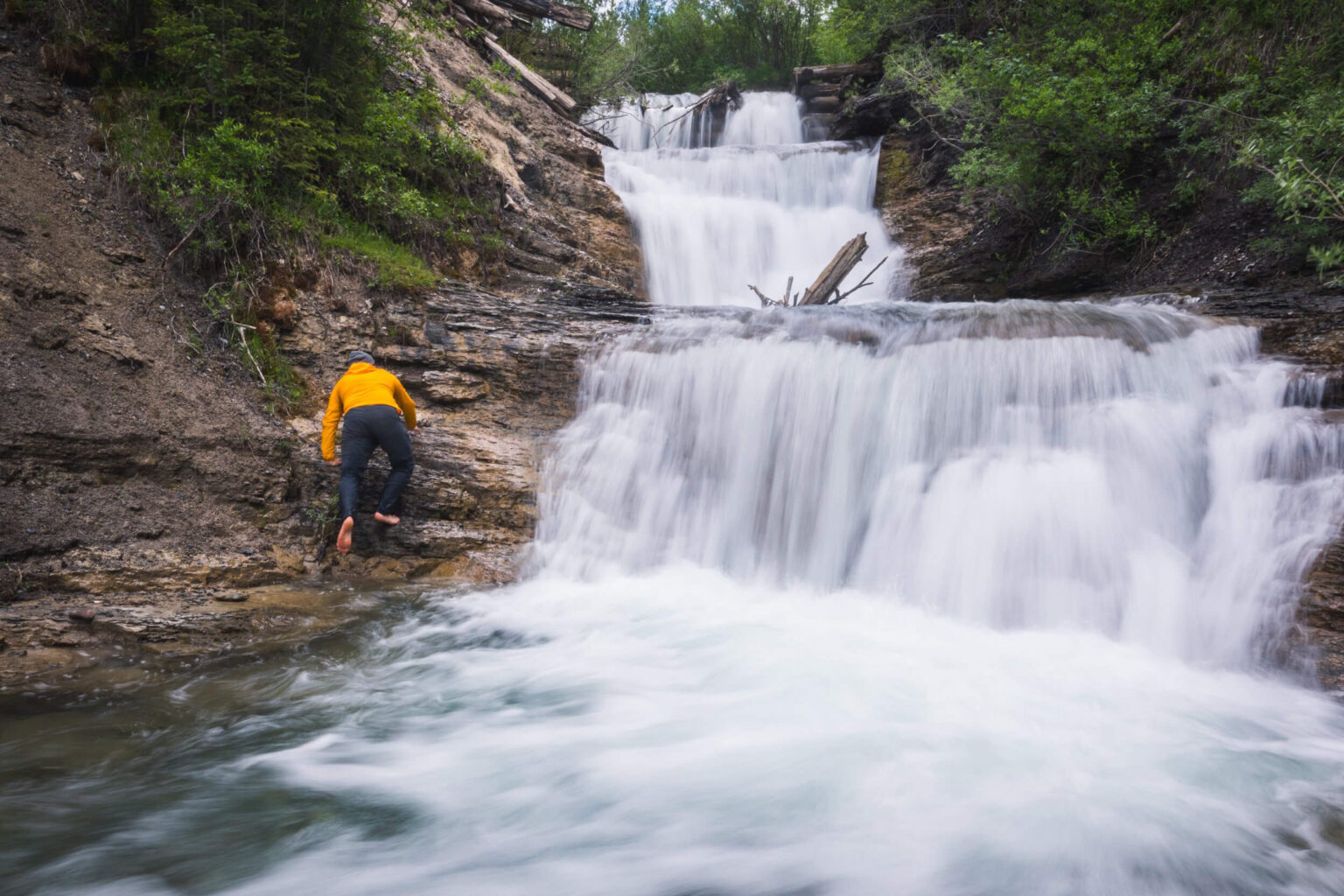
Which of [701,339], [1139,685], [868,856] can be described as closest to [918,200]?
[701,339]

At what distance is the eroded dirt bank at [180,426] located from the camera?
15.2ft

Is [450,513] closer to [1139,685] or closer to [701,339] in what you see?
[701,339]

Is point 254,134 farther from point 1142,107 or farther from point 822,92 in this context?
point 822,92

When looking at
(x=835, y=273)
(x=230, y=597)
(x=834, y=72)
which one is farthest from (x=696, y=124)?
(x=230, y=597)

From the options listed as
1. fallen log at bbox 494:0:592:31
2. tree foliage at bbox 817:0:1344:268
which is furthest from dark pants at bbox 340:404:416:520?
fallen log at bbox 494:0:592:31

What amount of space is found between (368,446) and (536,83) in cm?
1035

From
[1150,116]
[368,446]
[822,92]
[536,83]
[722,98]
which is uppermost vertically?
[822,92]

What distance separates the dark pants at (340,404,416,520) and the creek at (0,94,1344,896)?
0.90 metres

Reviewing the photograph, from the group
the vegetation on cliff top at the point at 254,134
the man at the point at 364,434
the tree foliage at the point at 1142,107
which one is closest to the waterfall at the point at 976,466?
the man at the point at 364,434

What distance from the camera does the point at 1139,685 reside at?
4.38m

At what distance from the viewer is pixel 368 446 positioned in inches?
231

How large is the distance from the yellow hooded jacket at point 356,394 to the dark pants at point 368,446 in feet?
0.27

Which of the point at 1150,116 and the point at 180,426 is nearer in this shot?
the point at 180,426

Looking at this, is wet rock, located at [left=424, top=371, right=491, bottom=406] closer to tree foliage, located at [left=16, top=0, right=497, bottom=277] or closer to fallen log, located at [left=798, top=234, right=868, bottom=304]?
tree foliage, located at [left=16, top=0, right=497, bottom=277]
